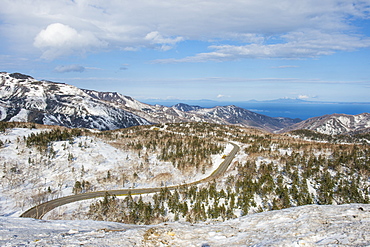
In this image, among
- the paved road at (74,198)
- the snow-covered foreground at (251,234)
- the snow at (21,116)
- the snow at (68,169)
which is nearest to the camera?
the snow-covered foreground at (251,234)

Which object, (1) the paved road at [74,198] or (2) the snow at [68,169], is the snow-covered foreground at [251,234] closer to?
(1) the paved road at [74,198]

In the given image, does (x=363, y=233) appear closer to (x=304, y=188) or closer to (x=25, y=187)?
(x=304, y=188)

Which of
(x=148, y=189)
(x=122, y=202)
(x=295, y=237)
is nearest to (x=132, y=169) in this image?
(x=148, y=189)

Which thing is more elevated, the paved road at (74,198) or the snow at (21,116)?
the snow at (21,116)

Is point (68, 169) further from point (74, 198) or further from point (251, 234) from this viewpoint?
point (251, 234)

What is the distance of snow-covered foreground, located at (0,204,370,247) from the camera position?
7.08m

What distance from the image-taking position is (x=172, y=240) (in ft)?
27.8

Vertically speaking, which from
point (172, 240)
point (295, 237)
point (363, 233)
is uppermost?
point (363, 233)

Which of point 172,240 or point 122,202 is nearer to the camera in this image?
point 172,240

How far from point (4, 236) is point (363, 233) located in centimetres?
1293

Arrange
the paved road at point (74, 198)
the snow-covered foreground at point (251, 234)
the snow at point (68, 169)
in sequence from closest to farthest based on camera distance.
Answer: the snow-covered foreground at point (251, 234) < the paved road at point (74, 198) < the snow at point (68, 169)

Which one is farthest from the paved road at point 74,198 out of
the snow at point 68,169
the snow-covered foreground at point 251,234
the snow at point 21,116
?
the snow at point 21,116

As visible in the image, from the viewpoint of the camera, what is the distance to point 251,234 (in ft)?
29.1

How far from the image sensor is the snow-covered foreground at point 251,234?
7.08 meters
